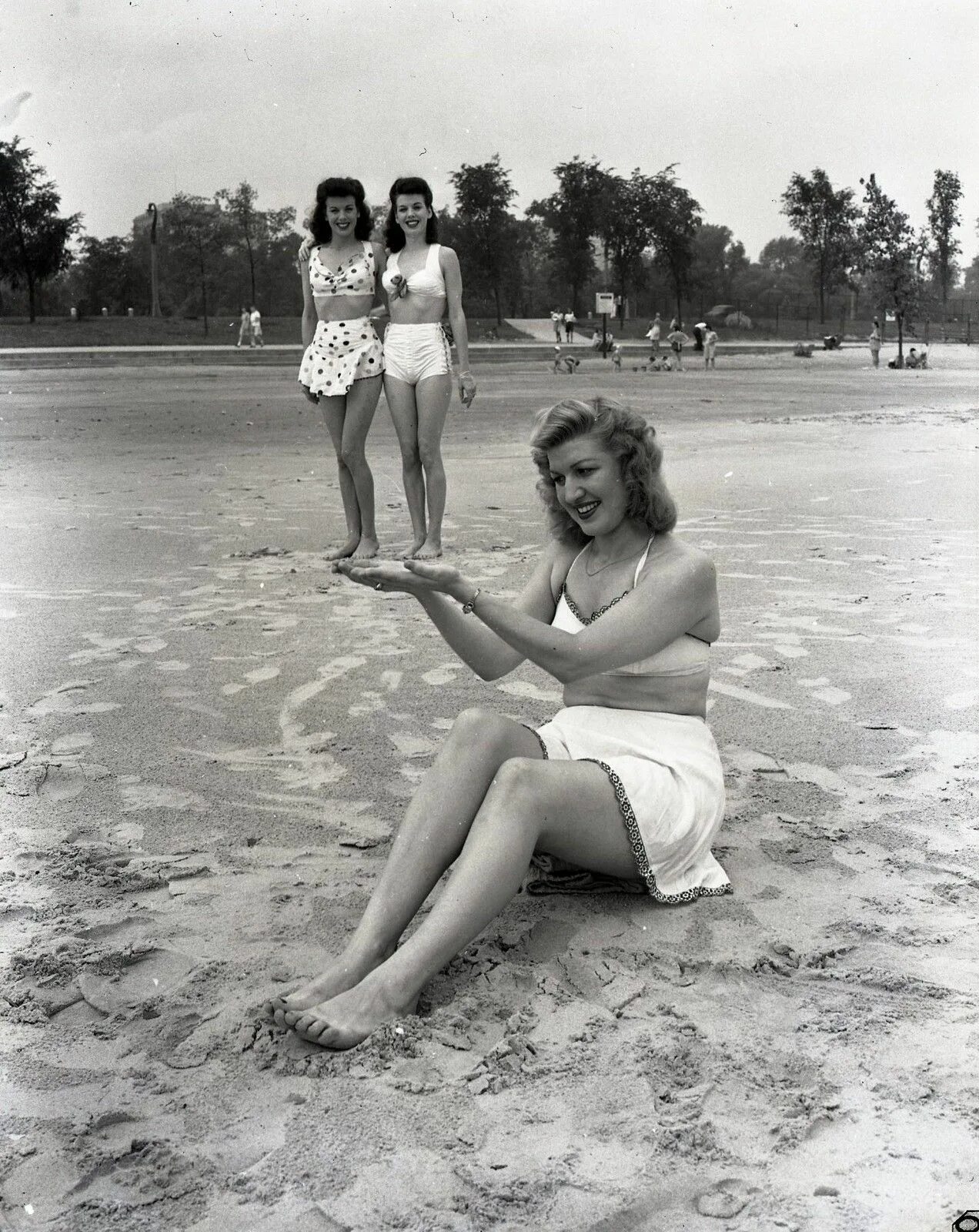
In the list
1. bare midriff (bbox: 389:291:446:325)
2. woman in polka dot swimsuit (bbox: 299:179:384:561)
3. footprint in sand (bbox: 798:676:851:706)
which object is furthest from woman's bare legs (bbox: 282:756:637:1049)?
bare midriff (bbox: 389:291:446:325)

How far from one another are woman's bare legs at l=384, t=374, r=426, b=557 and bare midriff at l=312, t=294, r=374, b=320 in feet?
1.19

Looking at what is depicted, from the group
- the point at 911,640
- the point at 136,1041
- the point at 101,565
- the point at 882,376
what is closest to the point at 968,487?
the point at 911,640

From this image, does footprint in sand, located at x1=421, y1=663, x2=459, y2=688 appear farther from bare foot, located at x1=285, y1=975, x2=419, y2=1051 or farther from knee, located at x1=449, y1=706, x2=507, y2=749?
bare foot, located at x1=285, y1=975, x2=419, y2=1051

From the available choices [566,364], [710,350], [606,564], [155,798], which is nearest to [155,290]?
[566,364]

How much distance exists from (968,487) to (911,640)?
450 cm

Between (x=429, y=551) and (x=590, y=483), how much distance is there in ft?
12.7

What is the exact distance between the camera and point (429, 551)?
6.87 metres

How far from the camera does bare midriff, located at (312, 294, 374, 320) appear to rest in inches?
270

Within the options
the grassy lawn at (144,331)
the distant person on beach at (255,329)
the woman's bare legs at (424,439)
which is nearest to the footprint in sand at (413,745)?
the woman's bare legs at (424,439)

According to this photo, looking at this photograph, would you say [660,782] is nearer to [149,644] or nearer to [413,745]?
[413,745]

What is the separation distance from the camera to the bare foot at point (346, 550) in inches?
277

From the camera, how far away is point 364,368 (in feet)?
22.7

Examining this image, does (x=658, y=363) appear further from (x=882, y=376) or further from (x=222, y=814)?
(x=222, y=814)

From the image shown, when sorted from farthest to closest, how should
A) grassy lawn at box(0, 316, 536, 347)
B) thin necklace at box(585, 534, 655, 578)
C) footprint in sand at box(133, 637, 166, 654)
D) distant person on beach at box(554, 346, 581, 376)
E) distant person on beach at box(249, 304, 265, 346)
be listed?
1. grassy lawn at box(0, 316, 536, 347)
2. distant person on beach at box(249, 304, 265, 346)
3. distant person on beach at box(554, 346, 581, 376)
4. footprint in sand at box(133, 637, 166, 654)
5. thin necklace at box(585, 534, 655, 578)
